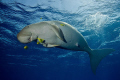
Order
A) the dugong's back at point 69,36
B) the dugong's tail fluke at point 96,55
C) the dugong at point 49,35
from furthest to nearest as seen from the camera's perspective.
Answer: the dugong's tail fluke at point 96,55, the dugong's back at point 69,36, the dugong at point 49,35

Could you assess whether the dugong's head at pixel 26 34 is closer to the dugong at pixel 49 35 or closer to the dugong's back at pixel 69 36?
the dugong at pixel 49 35

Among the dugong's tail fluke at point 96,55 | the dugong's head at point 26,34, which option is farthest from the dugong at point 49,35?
the dugong's tail fluke at point 96,55

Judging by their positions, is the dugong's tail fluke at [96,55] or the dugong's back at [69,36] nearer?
the dugong's back at [69,36]

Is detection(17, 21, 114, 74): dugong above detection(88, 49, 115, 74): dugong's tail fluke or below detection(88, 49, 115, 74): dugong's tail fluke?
above

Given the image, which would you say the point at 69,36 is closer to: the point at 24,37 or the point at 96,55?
the point at 24,37

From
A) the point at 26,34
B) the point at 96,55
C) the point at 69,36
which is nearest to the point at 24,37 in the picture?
the point at 26,34

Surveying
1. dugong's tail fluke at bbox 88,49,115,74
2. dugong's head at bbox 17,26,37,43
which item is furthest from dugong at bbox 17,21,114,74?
dugong's tail fluke at bbox 88,49,115,74

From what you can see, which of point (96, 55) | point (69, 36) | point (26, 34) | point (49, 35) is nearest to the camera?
point (26, 34)

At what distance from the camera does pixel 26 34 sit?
5.14 feet

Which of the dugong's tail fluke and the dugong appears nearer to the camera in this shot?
the dugong

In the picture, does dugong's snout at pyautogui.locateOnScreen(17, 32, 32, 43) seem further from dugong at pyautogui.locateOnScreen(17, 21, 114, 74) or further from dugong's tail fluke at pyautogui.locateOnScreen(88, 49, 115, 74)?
dugong's tail fluke at pyautogui.locateOnScreen(88, 49, 115, 74)

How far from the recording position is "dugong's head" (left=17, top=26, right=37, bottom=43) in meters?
1.53

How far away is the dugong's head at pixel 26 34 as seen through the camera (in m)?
1.53

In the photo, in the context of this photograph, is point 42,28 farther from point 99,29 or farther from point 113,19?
point 99,29
